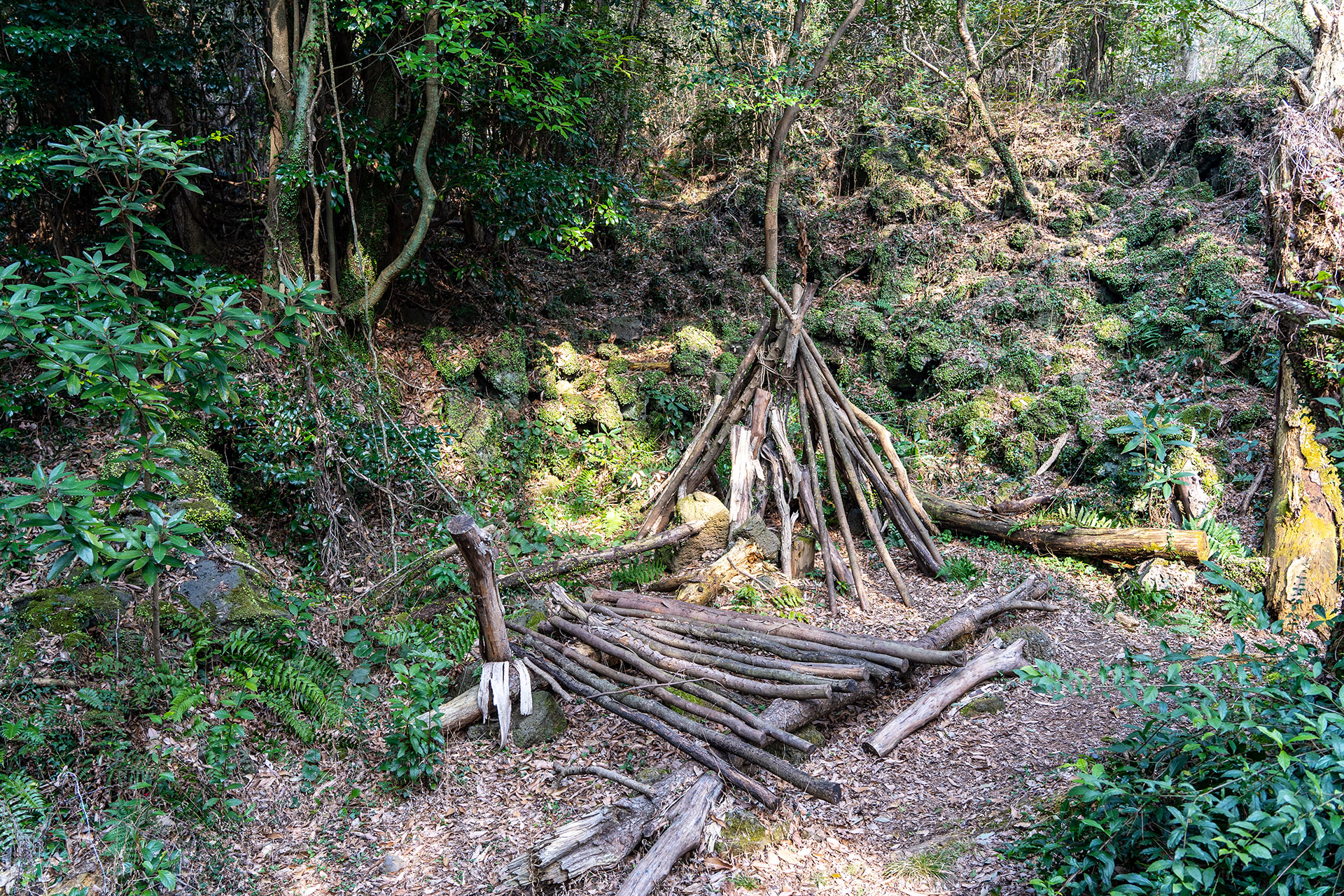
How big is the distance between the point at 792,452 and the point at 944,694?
9.85 ft

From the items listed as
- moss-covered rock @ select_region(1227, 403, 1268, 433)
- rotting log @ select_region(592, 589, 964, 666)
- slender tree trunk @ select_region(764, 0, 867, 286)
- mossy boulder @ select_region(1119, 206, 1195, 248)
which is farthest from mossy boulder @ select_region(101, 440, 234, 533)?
mossy boulder @ select_region(1119, 206, 1195, 248)

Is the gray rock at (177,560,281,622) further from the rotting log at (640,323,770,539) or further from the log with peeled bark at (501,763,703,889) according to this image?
the rotting log at (640,323,770,539)

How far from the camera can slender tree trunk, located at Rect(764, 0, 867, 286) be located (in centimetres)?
1012

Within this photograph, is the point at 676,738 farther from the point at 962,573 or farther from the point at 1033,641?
the point at 962,573

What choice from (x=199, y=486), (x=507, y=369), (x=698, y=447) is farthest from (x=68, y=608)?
(x=507, y=369)

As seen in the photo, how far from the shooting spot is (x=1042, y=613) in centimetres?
621

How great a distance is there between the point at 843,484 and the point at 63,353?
21.5 feet

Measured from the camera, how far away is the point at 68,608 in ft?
14.1

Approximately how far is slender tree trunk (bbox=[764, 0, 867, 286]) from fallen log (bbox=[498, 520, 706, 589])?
476cm

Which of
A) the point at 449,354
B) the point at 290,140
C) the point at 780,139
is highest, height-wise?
the point at 780,139

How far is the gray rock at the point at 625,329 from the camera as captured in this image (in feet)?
36.3

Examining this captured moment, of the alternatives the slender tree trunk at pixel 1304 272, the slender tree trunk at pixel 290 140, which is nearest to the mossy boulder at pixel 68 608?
the slender tree trunk at pixel 290 140

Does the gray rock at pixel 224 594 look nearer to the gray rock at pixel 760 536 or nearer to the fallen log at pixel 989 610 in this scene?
the gray rock at pixel 760 536

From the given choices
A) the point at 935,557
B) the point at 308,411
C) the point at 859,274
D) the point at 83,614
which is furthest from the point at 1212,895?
the point at 859,274
